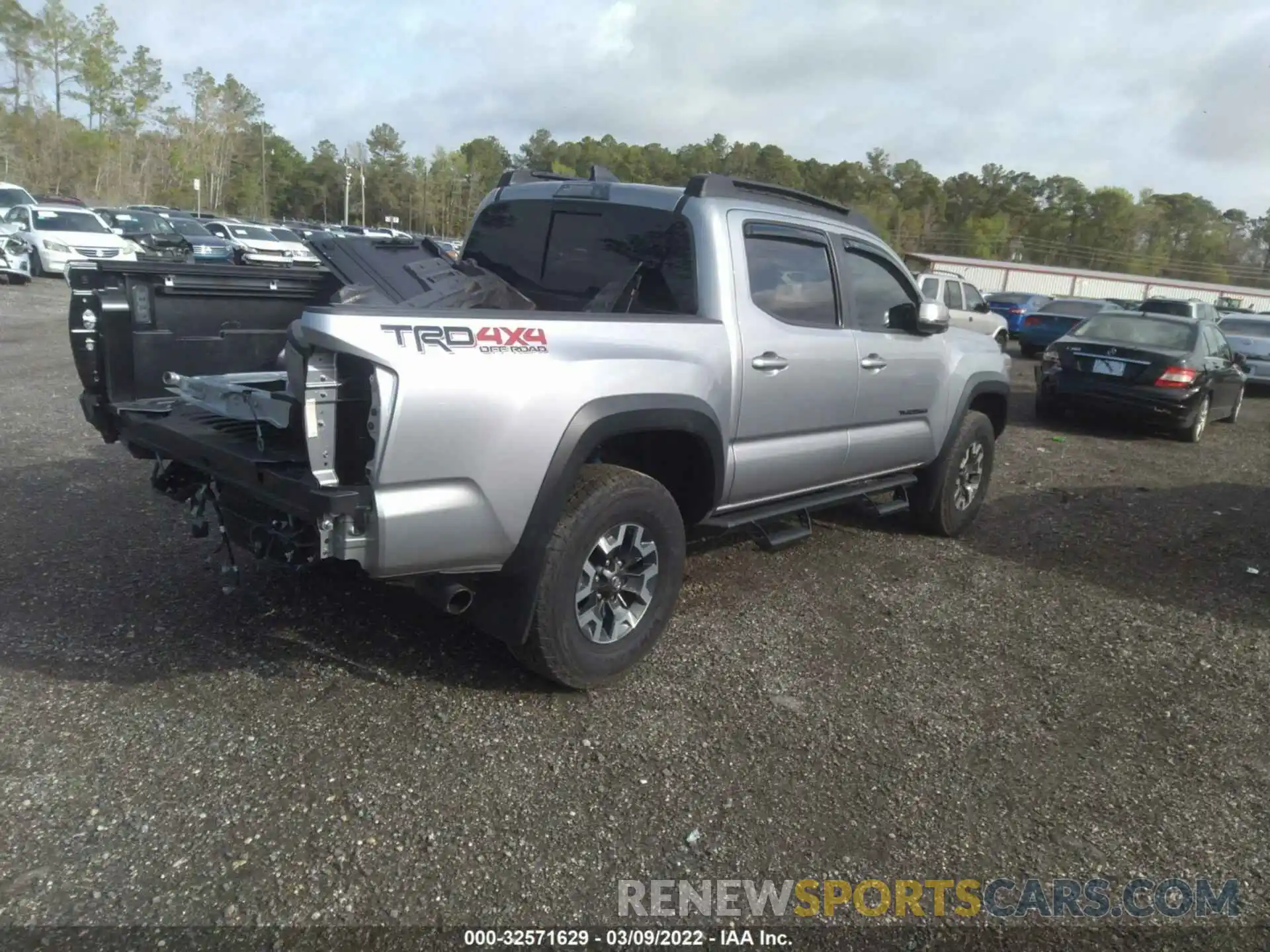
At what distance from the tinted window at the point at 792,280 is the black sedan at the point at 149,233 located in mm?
18474

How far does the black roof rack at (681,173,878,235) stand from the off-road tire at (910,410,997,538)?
4.99 feet

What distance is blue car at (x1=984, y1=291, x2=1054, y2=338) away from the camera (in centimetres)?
Result: 2517

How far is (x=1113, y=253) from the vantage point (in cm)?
7562

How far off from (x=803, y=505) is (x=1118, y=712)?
173 cm

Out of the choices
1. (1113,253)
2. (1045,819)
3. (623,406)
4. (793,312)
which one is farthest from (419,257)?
(1113,253)

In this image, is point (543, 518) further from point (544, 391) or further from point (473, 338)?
point (473, 338)

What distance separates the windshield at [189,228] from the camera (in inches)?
984

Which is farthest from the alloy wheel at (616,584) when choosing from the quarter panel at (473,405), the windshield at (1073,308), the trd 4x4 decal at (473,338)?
the windshield at (1073,308)

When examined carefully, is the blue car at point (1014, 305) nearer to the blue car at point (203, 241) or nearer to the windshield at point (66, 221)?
the blue car at point (203, 241)

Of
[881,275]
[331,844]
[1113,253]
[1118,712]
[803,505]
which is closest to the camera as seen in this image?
[331,844]

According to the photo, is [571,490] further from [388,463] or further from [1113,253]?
[1113,253]

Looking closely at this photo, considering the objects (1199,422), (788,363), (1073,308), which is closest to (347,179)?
(1073,308)

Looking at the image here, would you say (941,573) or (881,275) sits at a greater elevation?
(881,275)

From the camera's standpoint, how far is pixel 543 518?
11.2 ft
